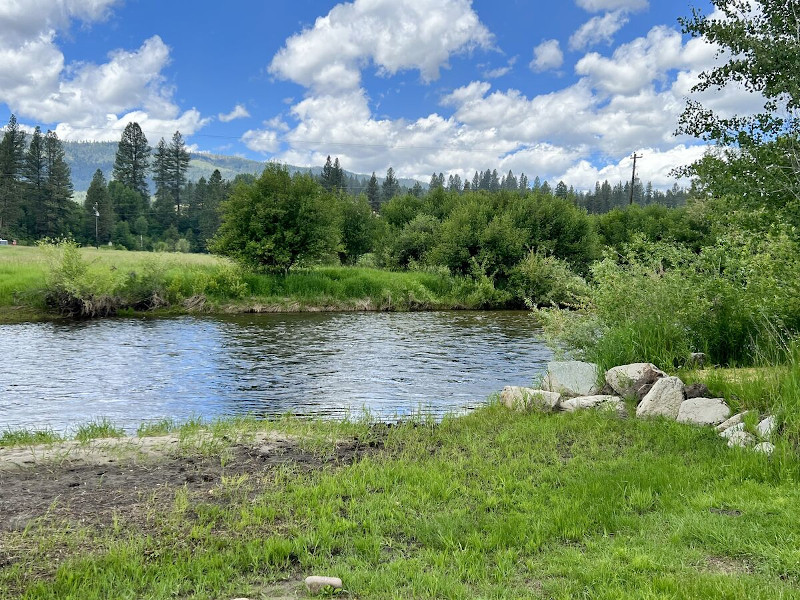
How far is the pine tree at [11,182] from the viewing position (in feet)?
281

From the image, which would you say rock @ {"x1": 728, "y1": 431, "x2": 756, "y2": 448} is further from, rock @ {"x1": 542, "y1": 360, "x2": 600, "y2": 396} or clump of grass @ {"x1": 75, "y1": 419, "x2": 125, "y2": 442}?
clump of grass @ {"x1": 75, "y1": 419, "x2": 125, "y2": 442}

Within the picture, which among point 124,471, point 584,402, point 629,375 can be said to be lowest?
point 124,471

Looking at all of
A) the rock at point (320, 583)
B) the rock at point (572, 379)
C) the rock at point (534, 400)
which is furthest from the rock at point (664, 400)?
the rock at point (320, 583)

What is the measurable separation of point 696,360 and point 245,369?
14.4 m

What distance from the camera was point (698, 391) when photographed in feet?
34.3

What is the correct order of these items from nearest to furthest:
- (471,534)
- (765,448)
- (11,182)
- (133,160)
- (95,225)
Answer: (471,534) → (765,448) → (11,182) → (95,225) → (133,160)

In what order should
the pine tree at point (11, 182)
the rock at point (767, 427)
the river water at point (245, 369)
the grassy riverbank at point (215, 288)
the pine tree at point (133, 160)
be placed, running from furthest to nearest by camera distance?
the pine tree at point (133, 160) < the pine tree at point (11, 182) < the grassy riverbank at point (215, 288) < the river water at point (245, 369) < the rock at point (767, 427)

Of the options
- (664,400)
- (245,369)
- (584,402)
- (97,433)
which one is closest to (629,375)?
(584,402)

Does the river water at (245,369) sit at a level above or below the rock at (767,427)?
below

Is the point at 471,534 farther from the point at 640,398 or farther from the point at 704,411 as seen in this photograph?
the point at 640,398

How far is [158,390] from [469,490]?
1270 cm

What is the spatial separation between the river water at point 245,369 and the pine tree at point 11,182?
70012 mm

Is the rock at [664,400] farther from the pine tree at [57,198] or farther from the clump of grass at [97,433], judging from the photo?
the pine tree at [57,198]

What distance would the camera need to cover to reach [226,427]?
11.0 metres
